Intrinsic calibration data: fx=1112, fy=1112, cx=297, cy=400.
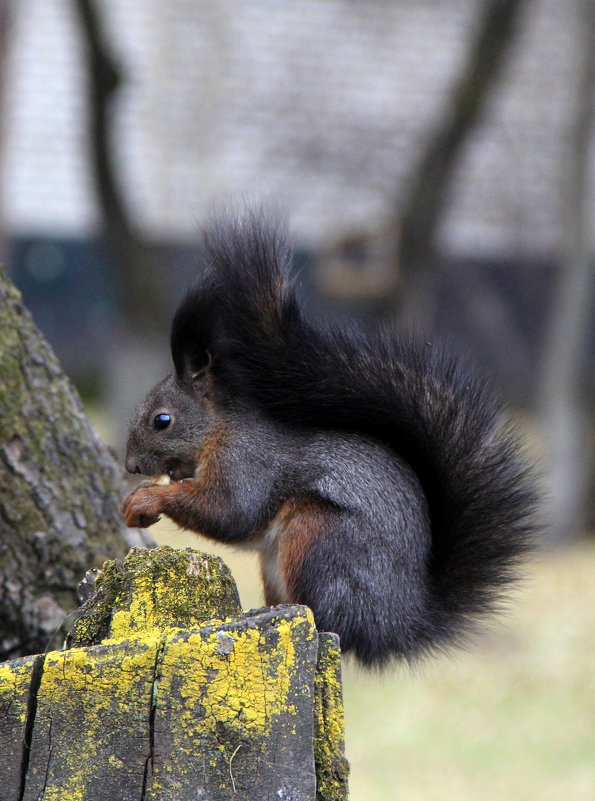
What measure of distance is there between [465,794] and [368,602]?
2.22 meters

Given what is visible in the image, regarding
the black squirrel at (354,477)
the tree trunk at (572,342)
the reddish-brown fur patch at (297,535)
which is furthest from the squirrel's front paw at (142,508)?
the tree trunk at (572,342)

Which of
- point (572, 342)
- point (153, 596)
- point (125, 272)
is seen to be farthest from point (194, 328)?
point (572, 342)

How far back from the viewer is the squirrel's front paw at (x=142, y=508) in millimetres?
1818

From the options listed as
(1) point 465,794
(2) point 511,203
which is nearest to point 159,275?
(1) point 465,794

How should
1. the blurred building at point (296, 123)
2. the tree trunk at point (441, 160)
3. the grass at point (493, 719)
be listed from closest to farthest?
1. the grass at point (493, 719)
2. the tree trunk at point (441, 160)
3. the blurred building at point (296, 123)

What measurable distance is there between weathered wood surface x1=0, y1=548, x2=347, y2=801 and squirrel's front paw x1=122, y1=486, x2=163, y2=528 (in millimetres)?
638

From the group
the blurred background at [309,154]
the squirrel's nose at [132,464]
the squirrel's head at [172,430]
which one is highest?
the squirrel's head at [172,430]

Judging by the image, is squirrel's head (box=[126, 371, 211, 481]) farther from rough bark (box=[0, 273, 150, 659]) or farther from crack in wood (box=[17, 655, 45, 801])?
crack in wood (box=[17, 655, 45, 801])

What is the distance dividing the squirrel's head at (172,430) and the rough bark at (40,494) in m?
0.16

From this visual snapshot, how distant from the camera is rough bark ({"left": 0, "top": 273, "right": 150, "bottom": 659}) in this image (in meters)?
1.85

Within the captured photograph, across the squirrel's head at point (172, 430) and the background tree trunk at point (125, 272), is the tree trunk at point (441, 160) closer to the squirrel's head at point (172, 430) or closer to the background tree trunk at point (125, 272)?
the background tree trunk at point (125, 272)

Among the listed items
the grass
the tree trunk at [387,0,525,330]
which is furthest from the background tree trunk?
the tree trunk at [387,0,525,330]

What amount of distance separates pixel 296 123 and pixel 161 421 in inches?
375

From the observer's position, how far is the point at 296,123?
11180 mm
